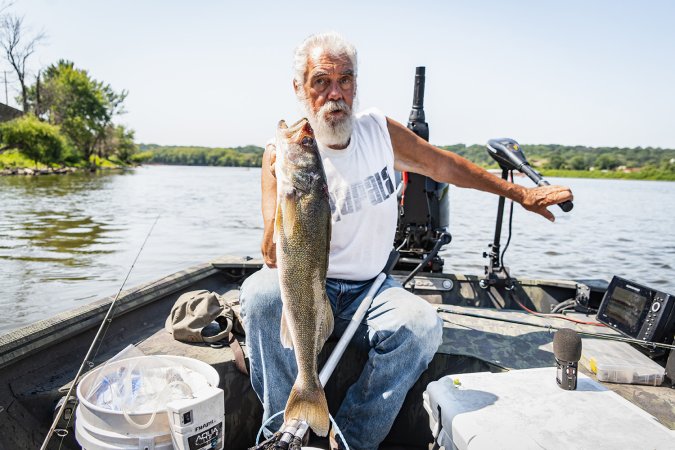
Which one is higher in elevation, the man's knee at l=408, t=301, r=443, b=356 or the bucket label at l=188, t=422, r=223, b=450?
the man's knee at l=408, t=301, r=443, b=356

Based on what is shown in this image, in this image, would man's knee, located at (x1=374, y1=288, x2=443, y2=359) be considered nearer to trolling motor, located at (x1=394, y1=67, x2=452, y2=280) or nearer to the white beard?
the white beard

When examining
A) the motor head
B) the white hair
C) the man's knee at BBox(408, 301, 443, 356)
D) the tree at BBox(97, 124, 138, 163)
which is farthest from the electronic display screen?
the tree at BBox(97, 124, 138, 163)

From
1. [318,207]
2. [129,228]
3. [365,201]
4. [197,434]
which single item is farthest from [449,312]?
[129,228]

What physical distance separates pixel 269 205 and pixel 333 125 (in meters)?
0.66

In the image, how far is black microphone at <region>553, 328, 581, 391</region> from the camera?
2.13 m

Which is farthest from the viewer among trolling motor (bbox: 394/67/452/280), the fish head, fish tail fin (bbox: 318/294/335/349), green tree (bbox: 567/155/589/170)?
green tree (bbox: 567/155/589/170)

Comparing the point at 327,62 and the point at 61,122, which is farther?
the point at 61,122

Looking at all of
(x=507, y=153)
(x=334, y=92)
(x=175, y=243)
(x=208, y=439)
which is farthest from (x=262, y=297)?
(x=175, y=243)

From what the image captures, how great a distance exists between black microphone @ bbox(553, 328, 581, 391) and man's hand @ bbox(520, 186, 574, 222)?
53.7 inches

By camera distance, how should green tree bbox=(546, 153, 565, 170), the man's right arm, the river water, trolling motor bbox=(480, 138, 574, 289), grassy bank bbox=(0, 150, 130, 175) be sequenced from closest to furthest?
the man's right arm, trolling motor bbox=(480, 138, 574, 289), the river water, grassy bank bbox=(0, 150, 130, 175), green tree bbox=(546, 153, 565, 170)

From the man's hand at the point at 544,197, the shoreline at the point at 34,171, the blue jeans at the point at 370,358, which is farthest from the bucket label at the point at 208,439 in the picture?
the shoreline at the point at 34,171

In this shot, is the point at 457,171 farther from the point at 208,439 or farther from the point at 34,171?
the point at 34,171

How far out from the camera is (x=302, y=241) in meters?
2.26

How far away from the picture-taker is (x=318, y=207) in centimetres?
228
